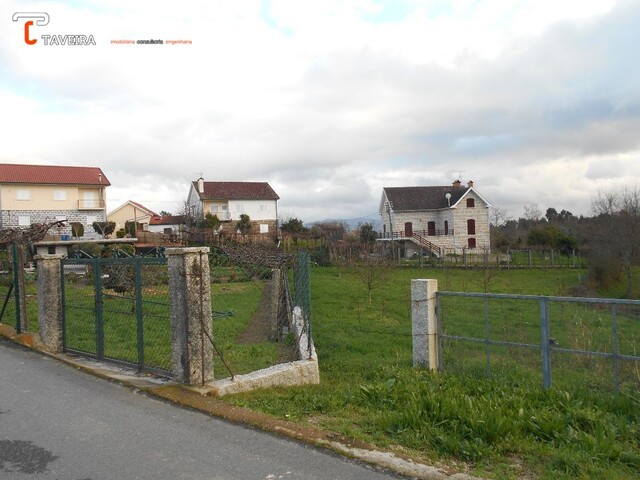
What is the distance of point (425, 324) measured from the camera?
26.0ft

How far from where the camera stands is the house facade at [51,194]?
53.8 m

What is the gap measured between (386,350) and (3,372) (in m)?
7.00

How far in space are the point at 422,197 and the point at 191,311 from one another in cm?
5693

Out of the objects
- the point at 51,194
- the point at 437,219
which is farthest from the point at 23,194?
the point at 437,219

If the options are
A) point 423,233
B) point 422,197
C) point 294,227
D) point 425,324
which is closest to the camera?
point 425,324

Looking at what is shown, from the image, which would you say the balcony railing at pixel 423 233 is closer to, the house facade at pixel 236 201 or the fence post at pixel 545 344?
the house facade at pixel 236 201

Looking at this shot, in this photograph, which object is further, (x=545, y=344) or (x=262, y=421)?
(x=545, y=344)

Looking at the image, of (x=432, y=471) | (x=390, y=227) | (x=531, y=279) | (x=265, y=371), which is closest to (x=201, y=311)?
(x=265, y=371)

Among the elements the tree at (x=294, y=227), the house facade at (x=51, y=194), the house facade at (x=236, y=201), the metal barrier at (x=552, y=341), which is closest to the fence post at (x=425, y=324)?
A: the metal barrier at (x=552, y=341)

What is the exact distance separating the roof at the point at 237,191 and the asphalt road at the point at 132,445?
197ft

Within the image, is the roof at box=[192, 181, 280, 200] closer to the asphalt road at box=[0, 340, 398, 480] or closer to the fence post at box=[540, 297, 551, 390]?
the asphalt road at box=[0, 340, 398, 480]

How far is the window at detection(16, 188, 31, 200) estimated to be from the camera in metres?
54.4

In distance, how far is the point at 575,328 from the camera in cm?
854

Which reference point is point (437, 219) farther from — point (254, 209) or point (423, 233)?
point (254, 209)
